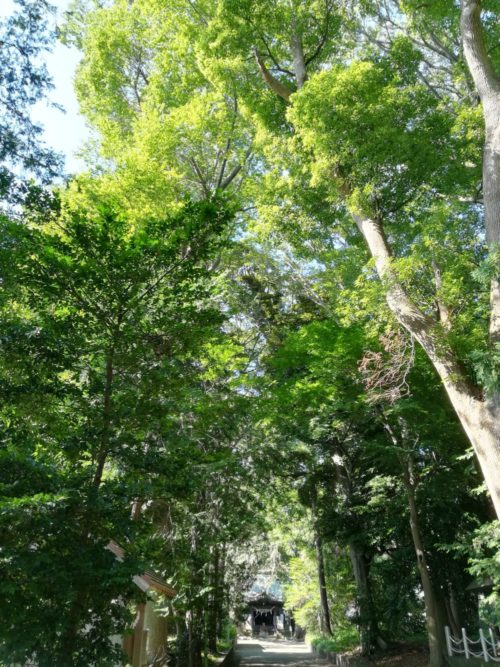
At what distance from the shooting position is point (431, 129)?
30.2 feet

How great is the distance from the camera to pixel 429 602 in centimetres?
1203

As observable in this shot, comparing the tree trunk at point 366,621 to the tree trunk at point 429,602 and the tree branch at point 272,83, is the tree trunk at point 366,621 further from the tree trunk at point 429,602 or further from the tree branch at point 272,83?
the tree branch at point 272,83

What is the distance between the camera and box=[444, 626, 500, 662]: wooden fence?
8.96 metres

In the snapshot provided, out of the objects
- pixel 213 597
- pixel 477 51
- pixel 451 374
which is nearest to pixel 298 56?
pixel 477 51

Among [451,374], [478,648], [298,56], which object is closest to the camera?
[451,374]

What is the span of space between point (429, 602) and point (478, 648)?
55.9 inches

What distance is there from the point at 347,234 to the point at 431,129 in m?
3.95

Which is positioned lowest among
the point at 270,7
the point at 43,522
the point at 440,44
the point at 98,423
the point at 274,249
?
the point at 43,522

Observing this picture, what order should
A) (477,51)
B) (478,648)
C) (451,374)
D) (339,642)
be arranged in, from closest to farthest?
(451,374), (477,51), (478,648), (339,642)

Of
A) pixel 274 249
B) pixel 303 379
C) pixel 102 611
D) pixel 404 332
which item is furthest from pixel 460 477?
pixel 102 611

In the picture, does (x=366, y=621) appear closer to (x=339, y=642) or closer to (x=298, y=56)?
(x=339, y=642)

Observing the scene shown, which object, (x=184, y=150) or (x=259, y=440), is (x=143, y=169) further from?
(x=259, y=440)

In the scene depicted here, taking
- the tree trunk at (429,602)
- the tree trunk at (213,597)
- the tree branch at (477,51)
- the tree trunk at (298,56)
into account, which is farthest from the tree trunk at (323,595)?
the tree branch at (477,51)

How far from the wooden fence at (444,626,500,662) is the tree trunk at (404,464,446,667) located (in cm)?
→ 27
